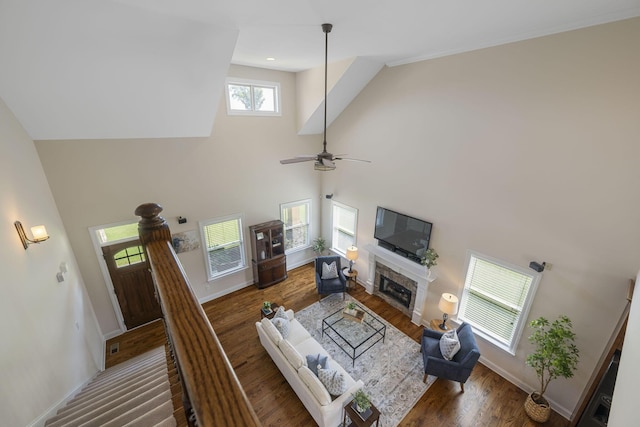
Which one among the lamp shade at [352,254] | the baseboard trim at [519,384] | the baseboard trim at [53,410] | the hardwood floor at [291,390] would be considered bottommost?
the hardwood floor at [291,390]

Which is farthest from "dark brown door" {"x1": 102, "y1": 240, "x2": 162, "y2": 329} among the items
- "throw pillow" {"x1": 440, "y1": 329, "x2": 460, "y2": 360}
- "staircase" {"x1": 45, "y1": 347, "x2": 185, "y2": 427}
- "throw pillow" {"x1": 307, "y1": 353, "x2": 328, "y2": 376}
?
"throw pillow" {"x1": 440, "y1": 329, "x2": 460, "y2": 360}

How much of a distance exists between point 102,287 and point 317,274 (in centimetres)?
438

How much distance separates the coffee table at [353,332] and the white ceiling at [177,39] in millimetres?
4837

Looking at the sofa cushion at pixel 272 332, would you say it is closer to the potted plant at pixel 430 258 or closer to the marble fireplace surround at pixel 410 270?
the marble fireplace surround at pixel 410 270

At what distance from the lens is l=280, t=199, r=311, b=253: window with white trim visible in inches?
291

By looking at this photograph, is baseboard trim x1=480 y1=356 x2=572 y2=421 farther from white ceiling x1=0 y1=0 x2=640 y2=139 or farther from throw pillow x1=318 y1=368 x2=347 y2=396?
white ceiling x1=0 y1=0 x2=640 y2=139

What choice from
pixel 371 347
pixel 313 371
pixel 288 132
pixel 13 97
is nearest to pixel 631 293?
pixel 371 347

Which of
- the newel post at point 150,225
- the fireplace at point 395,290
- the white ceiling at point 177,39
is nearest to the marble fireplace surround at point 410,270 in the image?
Result: the fireplace at point 395,290

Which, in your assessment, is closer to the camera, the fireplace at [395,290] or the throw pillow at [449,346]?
the throw pillow at [449,346]

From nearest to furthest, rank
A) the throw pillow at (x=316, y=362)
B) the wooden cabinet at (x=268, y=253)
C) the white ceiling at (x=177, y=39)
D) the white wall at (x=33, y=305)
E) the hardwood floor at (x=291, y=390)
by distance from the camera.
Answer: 1. the white wall at (x=33, y=305)
2. the white ceiling at (x=177, y=39)
3. the hardwood floor at (x=291, y=390)
4. the throw pillow at (x=316, y=362)
5. the wooden cabinet at (x=268, y=253)

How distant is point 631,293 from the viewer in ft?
10.5

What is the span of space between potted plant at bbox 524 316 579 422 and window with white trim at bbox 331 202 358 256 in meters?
4.02

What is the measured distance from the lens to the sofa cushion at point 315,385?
372 cm

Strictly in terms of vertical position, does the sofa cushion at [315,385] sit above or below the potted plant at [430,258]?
below
